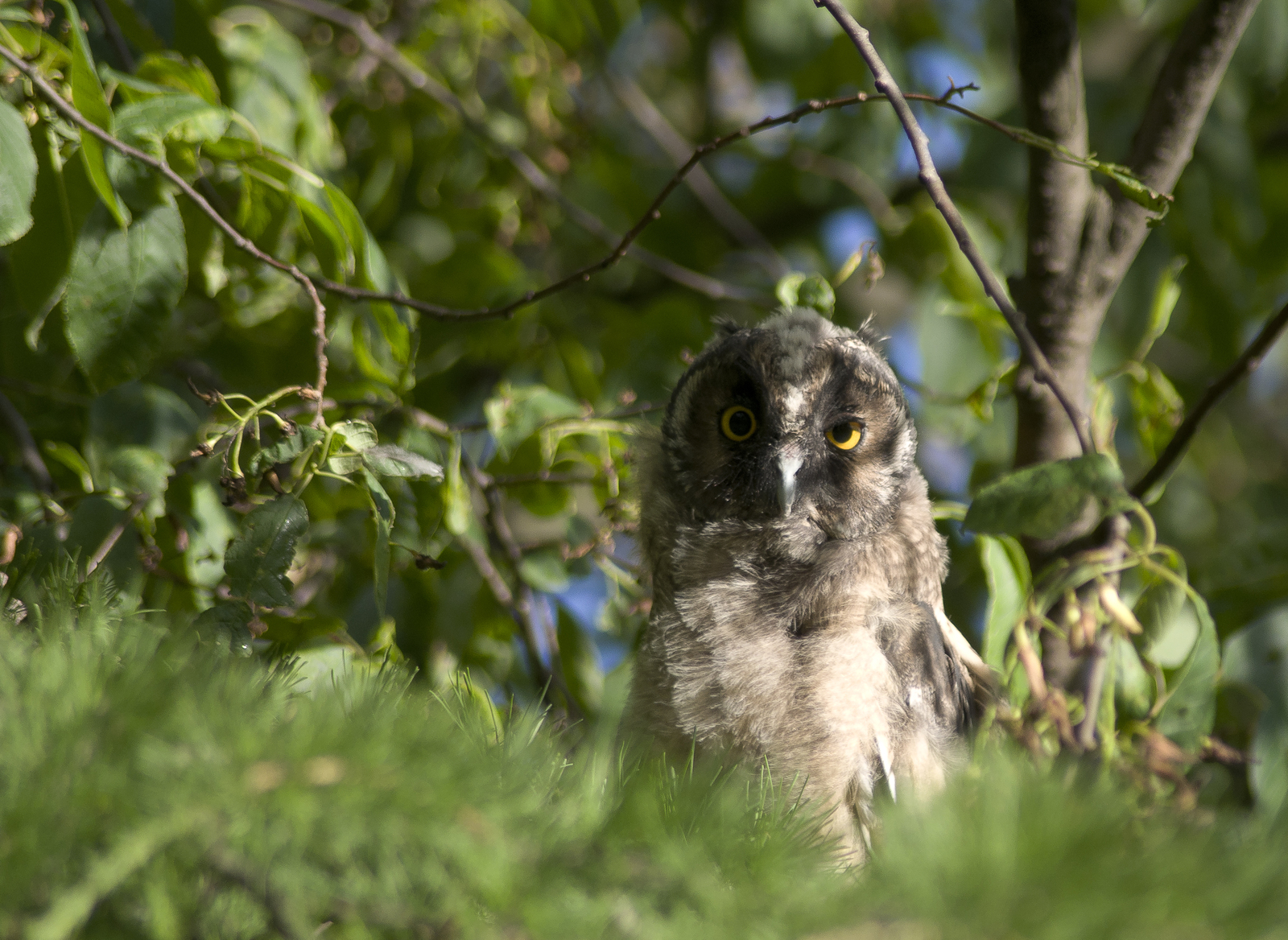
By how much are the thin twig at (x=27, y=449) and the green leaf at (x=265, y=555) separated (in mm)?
854

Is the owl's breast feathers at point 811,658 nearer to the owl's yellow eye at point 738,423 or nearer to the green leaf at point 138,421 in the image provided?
the owl's yellow eye at point 738,423

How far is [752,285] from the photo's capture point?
3492mm

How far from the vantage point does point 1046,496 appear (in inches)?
53.3

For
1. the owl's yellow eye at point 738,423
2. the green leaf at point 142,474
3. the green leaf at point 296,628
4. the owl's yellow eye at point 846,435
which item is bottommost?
Answer: the green leaf at point 296,628

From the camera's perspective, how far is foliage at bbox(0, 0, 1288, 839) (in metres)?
1.58

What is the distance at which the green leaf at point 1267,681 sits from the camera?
175 cm

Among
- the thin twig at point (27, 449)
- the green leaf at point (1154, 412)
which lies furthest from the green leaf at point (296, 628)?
the green leaf at point (1154, 412)

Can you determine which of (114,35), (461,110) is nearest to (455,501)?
(114,35)

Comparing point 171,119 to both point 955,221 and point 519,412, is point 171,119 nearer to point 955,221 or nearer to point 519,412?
point 519,412

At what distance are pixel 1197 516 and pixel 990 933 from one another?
4.86m

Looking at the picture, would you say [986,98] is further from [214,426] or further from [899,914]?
[899,914]

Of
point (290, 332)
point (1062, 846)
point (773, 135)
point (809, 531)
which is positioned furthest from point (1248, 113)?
point (1062, 846)

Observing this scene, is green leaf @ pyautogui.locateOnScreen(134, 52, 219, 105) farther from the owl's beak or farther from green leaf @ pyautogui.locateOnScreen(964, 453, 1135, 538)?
green leaf @ pyautogui.locateOnScreen(964, 453, 1135, 538)

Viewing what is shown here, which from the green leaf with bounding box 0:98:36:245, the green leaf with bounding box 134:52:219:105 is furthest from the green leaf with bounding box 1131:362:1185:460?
the green leaf with bounding box 0:98:36:245
